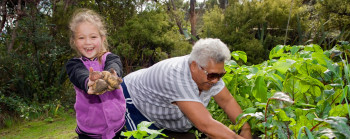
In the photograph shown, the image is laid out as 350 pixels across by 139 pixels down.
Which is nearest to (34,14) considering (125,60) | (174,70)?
(125,60)

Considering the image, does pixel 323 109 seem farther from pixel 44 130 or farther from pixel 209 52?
pixel 44 130

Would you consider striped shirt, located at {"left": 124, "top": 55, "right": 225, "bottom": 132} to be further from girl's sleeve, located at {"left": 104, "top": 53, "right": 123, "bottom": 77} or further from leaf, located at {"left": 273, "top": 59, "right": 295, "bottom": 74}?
leaf, located at {"left": 273, "top": 59, "right": 295, "bottom": 74}

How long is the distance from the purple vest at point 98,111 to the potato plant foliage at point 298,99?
82 cm

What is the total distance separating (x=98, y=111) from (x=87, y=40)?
1.63 ft

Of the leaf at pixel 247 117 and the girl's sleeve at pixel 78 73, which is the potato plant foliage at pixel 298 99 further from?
the girl's sleeve at pixel 78 73

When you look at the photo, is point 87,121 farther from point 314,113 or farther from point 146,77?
point 314,113

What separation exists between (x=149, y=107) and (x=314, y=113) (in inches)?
47.9

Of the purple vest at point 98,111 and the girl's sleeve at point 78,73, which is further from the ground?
the girl's sleeve at point 78,73

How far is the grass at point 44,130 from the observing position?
393 cm

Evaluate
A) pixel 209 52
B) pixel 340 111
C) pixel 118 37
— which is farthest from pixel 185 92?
pixel 118 37

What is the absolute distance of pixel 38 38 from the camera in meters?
5.39

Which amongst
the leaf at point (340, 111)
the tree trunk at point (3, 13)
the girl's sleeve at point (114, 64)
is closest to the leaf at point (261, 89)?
the leaf at point (340, 111)

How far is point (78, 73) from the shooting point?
6.21 ft

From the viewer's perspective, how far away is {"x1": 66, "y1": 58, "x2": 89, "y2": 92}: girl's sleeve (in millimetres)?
1764
